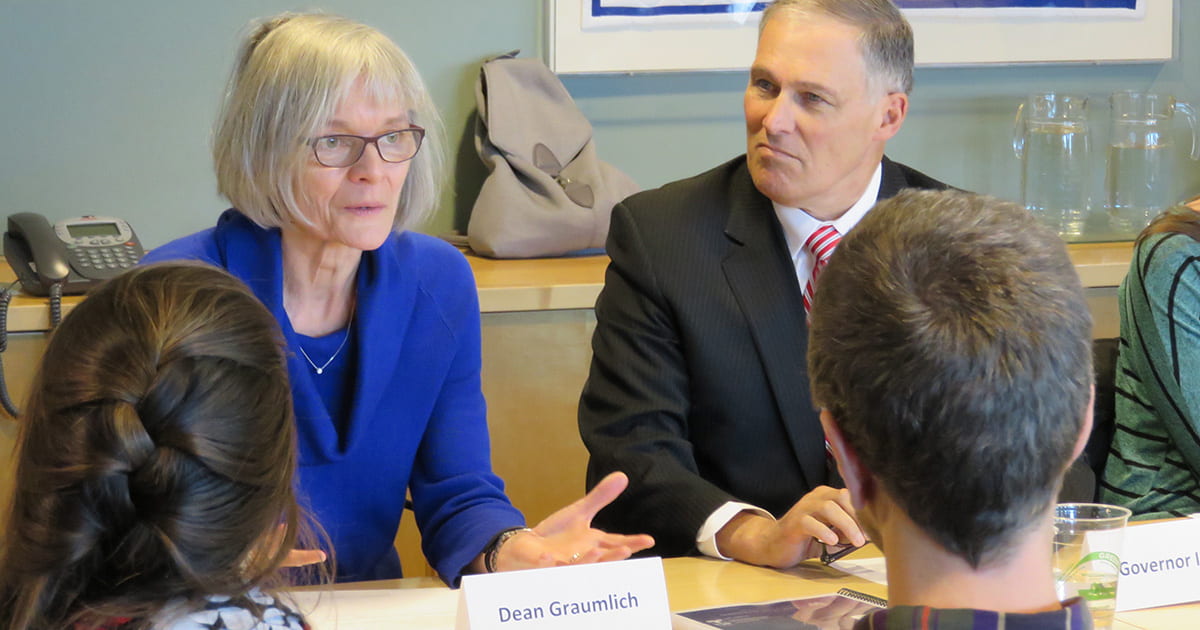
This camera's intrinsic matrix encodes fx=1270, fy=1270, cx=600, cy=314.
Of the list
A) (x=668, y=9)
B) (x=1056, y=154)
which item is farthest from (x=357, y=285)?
(x=1056, y=154)

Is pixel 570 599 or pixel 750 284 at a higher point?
pixel 750 284

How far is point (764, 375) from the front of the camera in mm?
1928

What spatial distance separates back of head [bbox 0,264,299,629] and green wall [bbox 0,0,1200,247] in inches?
79.1

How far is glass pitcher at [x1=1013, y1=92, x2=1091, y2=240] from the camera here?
11.2ft

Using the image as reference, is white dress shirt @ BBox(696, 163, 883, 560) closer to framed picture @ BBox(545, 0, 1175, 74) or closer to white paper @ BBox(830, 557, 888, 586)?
white paper @ BBox(830, 557, 888, 586)

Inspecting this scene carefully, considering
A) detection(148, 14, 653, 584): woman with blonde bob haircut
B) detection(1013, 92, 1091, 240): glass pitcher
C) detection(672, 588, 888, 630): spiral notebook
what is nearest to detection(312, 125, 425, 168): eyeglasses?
detection(148, 14, 653, 584): woman with blonde bob haircut

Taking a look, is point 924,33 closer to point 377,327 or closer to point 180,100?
point 180,100

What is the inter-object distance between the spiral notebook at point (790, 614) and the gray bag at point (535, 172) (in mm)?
1585

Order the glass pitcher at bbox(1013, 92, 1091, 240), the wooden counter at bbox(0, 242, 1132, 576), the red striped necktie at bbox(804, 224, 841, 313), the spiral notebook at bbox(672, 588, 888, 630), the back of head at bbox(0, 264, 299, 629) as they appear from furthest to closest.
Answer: the glass pitcher at bbox(1013, 92, 1091, 240)
the wooden counter at bbox(0, 242, 1132, 576)
the red striped necktie at bbox(804, 224, 841, 313)
the spiral notebook at bbox(672, 588, 888, 630)
the back of head at bbox(0, 264, 299, 629)

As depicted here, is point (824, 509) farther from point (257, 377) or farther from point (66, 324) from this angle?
point (66, 324)

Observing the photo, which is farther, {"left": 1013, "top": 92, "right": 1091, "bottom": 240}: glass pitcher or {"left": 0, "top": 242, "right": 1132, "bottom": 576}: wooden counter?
{"left": 1013, "top": 92, "right": 1091, "bottom": 240}: glass pitcher

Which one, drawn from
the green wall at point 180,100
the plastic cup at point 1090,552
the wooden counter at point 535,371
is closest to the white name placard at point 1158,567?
the plastic cup at point 1090,552

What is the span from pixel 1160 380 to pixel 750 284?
0.63m

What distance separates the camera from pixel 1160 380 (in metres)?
1.91
